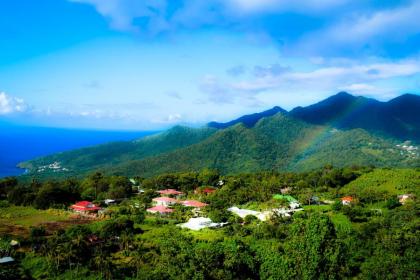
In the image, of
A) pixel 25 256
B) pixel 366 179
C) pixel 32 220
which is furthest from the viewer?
pixel 366 179

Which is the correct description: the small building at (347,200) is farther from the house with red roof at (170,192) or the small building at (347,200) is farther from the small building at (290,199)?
the house with red roof at (170,192)

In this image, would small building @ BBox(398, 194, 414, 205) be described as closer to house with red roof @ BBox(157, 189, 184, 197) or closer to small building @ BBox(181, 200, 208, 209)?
small building @ BBox(181, 200, 208, 209)

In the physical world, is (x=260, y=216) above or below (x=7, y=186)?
below

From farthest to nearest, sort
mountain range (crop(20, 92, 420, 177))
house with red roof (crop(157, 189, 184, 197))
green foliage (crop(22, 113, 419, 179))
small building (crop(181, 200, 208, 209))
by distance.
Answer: mountain range (crop(20, 92, 420, 177)), green foliage (crop(22, 113, 419, 179)), house with red roof (crop(157, 189, 184, 197)), small building (crop(181, 200, 208, 209))

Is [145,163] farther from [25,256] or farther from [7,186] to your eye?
[25,256]

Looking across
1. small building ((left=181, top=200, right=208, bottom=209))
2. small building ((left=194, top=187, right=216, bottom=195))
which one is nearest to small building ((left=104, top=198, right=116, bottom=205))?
small building ((left=181, top=200, right=208, bottom=209))

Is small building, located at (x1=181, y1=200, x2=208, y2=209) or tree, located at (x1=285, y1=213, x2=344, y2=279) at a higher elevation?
tree, located at (x1=285, y1=213, x2=344, y2=279)

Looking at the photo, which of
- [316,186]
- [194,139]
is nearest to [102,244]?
[316,186]

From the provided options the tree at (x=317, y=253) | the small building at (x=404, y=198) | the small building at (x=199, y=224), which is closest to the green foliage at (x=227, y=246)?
the tree at (x=317, y=253)
